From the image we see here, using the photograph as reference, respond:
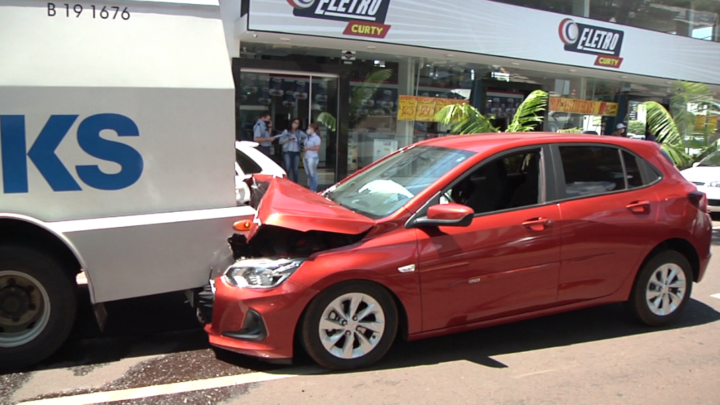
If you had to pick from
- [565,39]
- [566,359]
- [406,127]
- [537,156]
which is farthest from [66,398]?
[565,39]

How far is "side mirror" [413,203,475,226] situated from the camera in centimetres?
389

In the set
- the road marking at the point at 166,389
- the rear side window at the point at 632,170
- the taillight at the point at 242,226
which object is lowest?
the road marking at the point at 166,389

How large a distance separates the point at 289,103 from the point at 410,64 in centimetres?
360

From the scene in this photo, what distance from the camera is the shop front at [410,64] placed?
1223 centimetres

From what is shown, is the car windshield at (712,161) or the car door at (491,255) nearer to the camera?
the car door at (491,255)

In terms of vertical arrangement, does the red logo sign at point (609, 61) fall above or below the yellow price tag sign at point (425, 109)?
above

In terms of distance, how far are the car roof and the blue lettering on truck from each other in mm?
2503

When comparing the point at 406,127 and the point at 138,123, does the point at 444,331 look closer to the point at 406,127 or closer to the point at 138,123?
the point at 138,123

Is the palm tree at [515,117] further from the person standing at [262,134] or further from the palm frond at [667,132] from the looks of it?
the person standing at [262,134]

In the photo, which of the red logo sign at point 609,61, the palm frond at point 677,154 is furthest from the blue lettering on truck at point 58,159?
the red logo sign at point 609,61

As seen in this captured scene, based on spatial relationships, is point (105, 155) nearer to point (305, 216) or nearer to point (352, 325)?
point (305, 216)

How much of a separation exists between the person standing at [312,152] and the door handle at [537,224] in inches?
348

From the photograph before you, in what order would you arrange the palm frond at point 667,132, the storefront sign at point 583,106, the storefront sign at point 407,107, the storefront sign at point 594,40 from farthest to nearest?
the storefront sign at point 583,106 → the storefront sign at point 594,40 → the storefront sign at point 407,107 → the palm frond at point 667,132

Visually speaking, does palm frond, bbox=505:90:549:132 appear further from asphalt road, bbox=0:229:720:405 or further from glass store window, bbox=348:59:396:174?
asphalt road, bbox=0:229:720:405
